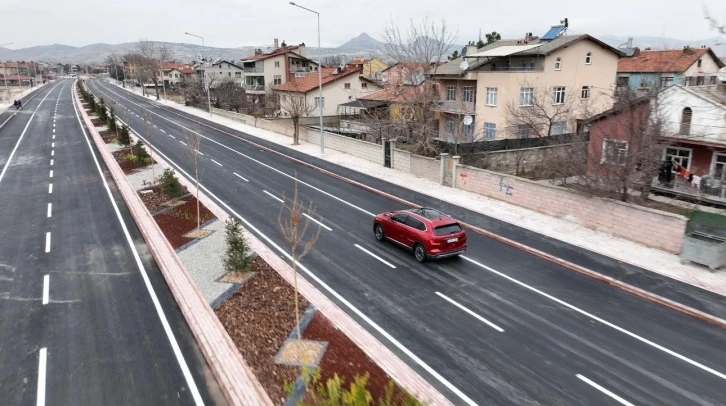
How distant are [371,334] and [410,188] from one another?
15.9 metres

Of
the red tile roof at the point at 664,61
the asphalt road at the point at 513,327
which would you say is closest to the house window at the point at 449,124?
the red tile roof at the point at 664,61

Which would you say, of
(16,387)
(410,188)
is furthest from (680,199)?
(16,387)

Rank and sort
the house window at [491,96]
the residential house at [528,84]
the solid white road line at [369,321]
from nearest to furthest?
the solid white road line at [369,321] → the residential house at [528,84] → the house window at [491,96]

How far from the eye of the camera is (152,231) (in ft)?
61.6

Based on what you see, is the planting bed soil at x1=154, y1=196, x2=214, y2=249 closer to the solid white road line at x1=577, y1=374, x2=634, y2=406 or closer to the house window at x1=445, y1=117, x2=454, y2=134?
the solid white road line at x1=577, y1=374, x2=634, y2=406

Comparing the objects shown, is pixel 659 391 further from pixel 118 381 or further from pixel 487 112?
pixel 487 112

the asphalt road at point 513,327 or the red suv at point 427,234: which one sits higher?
the red suv at point 427,234

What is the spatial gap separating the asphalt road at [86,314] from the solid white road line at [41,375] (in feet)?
0.07

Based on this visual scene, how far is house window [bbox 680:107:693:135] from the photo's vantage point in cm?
2494

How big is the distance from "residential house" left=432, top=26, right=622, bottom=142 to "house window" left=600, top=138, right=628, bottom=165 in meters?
15.8

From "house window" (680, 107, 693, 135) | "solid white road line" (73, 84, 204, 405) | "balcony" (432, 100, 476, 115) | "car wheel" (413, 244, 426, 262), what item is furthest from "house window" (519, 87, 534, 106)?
"solid white road line" (73, 84, 204, 405)

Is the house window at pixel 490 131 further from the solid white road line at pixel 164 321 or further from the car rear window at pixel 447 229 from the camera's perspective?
the solid white road line at pixel 164 321

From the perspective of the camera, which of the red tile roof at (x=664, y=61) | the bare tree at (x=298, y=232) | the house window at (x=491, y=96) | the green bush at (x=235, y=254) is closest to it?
the bare tree at (x=298, y=232)

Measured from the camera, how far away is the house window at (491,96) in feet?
129
